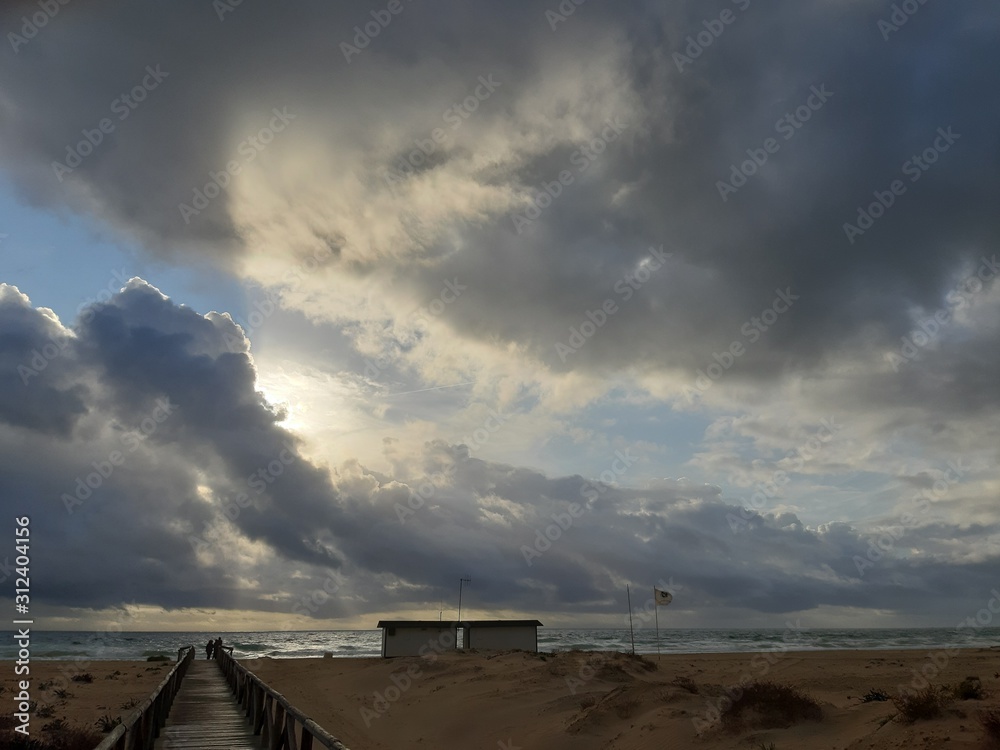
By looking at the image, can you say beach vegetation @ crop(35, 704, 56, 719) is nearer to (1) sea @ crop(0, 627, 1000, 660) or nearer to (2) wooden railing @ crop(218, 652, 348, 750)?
(2) wooden railing @ crop(218, 652, 348, 750)

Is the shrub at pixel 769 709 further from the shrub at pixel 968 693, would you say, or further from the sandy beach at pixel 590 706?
the shrub at pixel 968 693

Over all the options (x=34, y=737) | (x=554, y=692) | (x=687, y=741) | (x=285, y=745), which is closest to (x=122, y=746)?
(x=285, y=745)

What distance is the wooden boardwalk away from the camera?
13.1 m

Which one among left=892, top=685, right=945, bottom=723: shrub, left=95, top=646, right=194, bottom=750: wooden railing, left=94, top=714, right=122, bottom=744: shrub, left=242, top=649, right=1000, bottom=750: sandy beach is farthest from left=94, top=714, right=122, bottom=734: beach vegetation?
left=892, top=685, right=945, bottom=723: shrub

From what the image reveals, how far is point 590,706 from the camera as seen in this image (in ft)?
66.8

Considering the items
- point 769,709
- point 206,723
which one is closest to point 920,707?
point 769,709

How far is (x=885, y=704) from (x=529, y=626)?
119ft

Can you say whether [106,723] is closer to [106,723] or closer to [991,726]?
[106,723]

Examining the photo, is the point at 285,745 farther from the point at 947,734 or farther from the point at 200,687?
the point at 200,687

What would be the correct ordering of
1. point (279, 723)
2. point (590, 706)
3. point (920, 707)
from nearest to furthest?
1. point (279, 723)
2. point (920, 707)
3. point (590, 706)

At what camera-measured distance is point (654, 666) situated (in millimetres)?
35656

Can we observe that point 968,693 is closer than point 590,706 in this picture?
Yes

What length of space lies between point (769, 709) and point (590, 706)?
6.25 meters

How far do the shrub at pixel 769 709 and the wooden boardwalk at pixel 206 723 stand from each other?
447 inches
